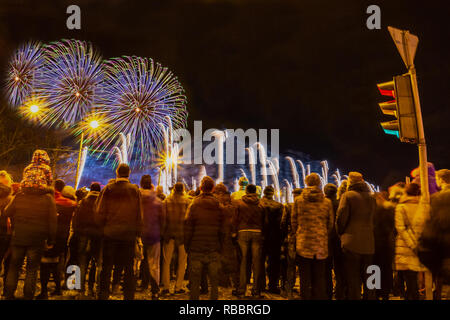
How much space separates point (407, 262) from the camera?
21.9 ft

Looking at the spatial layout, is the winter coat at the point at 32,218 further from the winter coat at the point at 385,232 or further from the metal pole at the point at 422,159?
the winter coat at the point at 385,232

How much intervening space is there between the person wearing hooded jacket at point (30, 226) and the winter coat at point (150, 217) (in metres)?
1.73

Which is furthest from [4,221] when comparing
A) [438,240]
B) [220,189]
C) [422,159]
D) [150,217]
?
[422,159]

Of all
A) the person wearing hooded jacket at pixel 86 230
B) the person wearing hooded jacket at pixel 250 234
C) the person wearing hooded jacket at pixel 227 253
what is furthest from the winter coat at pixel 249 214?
the person wearing hooded jacket at pixel 86 230

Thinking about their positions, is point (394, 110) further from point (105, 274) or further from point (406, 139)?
point (105, 274)

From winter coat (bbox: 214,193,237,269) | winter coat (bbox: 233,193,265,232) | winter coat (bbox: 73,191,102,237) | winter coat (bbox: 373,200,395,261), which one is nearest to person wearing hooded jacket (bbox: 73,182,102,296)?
winter coat (bbox: 73,191,102,237)

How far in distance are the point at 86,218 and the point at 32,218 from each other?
1331 mm

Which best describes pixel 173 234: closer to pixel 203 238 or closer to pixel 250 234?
pixel 250 234

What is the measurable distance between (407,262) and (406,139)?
2109 millimetres

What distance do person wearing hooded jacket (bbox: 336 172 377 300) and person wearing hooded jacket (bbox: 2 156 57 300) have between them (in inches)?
188

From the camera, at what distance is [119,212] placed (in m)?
6.24

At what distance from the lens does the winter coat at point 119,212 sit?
620 centimetres

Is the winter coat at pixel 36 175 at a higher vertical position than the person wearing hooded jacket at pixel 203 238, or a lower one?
higher
